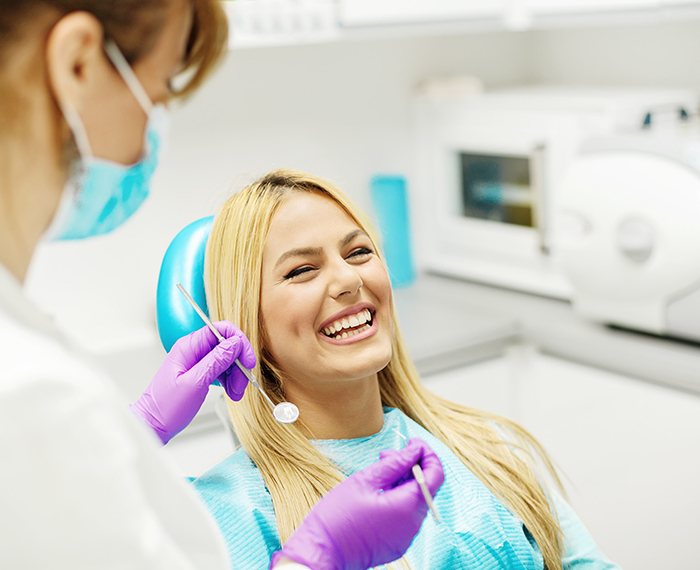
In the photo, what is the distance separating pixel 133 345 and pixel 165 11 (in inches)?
64.1

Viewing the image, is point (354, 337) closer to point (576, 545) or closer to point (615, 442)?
point (576, 545)

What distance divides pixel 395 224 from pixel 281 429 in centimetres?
149

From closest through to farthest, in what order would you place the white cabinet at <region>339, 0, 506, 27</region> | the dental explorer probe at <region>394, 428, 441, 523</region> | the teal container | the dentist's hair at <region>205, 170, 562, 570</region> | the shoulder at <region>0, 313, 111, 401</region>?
the shoulder at <region>0, 313, 111, 401</region> → the dental explorer probe at <region>394, 428, 441, 523</region> → the dentist's hair at <region>205, 170, 562, 570</region> → the white cabinet at <region>339, 0, 506, 27</region> → the teal container

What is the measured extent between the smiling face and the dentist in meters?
0.55

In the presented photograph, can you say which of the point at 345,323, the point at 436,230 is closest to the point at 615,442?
the point at 436,230

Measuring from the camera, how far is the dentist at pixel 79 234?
74 centimetres

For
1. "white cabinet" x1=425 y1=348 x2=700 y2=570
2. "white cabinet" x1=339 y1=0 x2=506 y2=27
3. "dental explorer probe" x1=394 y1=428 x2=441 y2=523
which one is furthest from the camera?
"white cabinet" x1=339 y1=0 x2=506 y2=27

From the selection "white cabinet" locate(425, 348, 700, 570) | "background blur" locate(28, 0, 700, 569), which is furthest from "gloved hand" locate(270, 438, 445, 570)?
"white cabinet" locate(425, 348, 700, 570)

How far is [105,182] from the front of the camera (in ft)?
2.88

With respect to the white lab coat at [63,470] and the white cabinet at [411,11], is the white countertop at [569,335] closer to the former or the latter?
the white cabinet at [411,11]

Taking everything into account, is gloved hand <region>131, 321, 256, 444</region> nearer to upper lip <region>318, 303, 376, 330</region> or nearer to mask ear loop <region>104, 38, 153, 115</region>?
upper lip <region>318, 303, 376, 330</region>

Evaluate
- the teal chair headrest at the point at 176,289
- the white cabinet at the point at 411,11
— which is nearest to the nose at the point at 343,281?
the teal chair headrest at the point at 176,289

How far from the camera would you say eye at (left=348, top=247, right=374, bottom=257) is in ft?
5.12

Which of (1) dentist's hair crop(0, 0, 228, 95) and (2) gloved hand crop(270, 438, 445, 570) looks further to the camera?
(2) gloved hand crop(270, 438, 445, 570)
